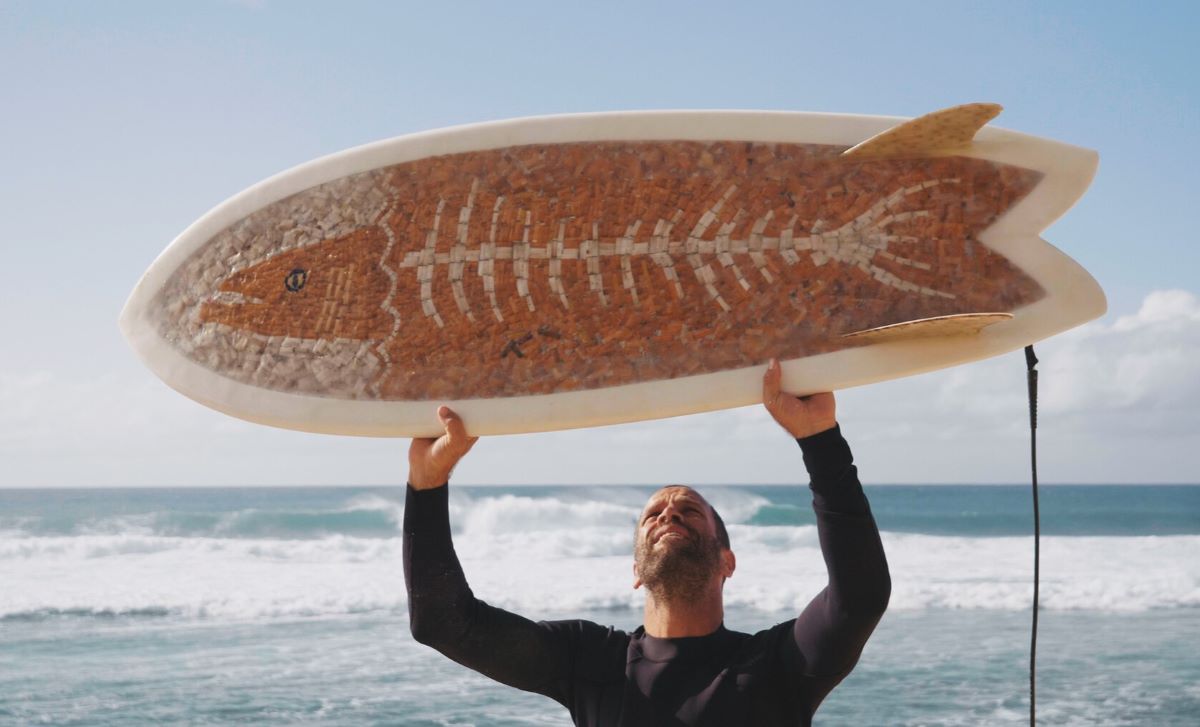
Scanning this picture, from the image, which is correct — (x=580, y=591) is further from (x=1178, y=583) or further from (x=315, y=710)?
(x=1178, y=583)

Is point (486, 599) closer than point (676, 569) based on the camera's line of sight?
No

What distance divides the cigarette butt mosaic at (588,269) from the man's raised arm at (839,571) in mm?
203

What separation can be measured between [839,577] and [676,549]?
0.83 feet

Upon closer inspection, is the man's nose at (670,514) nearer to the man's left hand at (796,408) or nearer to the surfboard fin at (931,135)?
the man's left hand at (796,408)

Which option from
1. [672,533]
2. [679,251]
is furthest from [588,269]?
[672,533]

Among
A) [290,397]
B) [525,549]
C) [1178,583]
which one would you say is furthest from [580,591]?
[290,397]

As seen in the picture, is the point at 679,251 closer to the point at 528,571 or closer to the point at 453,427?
the point at 453,427

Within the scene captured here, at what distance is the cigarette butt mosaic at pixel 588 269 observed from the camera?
1668mm

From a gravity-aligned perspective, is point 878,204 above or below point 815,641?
above

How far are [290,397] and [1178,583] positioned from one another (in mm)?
11108

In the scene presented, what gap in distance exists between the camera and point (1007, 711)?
587 centimetres

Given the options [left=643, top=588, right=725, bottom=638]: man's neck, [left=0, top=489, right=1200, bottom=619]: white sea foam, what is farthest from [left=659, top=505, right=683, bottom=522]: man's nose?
[left=0, top=489, right=1200, bottom=619]: white sea foam

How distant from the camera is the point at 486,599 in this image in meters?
10.2

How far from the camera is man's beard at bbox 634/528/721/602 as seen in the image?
1.59m
